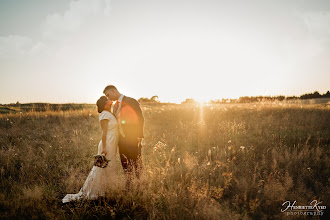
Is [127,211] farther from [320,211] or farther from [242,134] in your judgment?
[242,134]

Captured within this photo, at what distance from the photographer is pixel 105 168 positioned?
385cm

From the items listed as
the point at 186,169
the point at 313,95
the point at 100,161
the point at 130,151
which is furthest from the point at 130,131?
the point at 313,95

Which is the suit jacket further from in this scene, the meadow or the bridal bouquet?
the meadow

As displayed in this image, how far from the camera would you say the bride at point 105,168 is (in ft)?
11.9

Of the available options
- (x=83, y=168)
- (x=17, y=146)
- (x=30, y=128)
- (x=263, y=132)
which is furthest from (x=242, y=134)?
(x=30, y=128)

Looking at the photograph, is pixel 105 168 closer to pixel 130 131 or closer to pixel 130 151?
pixel 130 151

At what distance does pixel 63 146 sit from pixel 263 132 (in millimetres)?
9062

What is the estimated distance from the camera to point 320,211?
3406 millimetres

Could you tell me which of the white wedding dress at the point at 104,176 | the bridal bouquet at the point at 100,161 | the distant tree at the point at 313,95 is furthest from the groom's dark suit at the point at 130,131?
the distant tree at the point at 313,95

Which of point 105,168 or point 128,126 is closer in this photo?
point 105,168

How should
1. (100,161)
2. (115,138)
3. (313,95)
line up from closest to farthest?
(100,161), (115,138), (313,95)

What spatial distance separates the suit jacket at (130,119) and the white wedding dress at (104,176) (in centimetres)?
21

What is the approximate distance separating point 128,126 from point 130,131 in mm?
139

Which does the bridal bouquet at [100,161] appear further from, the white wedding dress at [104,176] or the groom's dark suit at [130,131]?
the groom's dark suit at [130,131]
